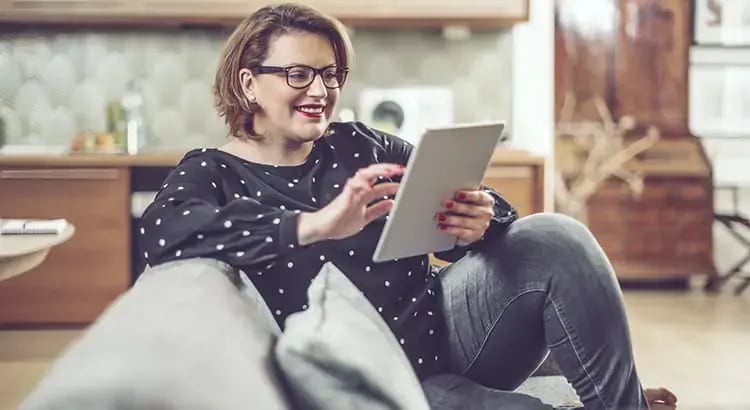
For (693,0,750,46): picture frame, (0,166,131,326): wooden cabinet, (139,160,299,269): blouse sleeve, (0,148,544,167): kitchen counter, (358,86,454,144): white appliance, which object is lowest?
(0,166,131,326): wooden cabinet

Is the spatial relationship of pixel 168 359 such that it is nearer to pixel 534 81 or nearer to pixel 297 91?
pixel 297 91

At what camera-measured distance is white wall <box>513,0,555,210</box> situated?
432 cm

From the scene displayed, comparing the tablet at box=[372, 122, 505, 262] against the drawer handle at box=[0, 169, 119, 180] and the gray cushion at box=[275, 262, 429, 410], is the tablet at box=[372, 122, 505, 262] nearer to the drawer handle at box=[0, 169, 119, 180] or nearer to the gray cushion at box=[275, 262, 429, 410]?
the gray cushion at box=[275, 262, 429, 410]

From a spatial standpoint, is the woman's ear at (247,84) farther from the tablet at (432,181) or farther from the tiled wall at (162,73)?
the tiled wall at (162,73)

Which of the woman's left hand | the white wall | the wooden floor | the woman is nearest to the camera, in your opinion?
the woman

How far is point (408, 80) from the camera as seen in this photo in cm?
436

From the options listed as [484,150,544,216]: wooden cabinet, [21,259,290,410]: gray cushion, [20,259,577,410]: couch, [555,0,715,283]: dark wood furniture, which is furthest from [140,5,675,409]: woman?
[555,0,715,283]: dark wood furniture

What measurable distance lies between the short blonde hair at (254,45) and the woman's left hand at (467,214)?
0.38 m

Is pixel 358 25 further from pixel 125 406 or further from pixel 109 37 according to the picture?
pixel 125 406

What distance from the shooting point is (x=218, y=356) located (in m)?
0.93

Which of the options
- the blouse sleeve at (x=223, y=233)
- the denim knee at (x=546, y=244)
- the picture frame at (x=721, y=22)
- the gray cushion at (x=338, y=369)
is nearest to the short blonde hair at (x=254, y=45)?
the blouse sleeve at (x=223, y=233)

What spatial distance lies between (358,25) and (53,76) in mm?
1369

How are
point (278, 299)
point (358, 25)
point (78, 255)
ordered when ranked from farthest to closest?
point (358, 25) < point (78, 255) < point (278, 299)

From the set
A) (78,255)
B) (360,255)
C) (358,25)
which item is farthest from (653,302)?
(360,255)
